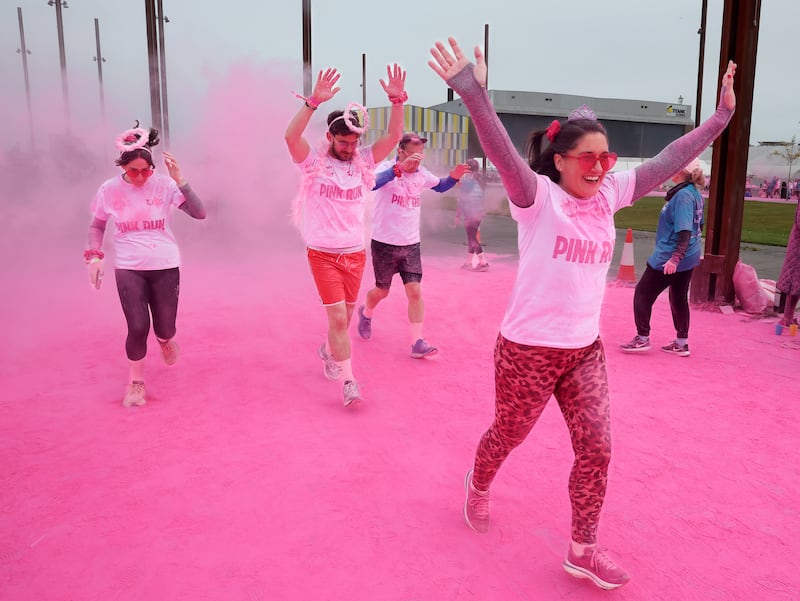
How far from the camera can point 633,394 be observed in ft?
16.7

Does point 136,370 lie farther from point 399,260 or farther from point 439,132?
point 439,132

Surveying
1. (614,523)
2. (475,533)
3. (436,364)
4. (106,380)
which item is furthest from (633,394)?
(106,380)

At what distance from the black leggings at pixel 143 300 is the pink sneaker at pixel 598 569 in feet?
11.2

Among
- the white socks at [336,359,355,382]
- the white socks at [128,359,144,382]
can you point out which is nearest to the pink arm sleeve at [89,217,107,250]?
the white socks at [128,359,144,382]

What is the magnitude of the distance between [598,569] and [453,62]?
2.06 meters

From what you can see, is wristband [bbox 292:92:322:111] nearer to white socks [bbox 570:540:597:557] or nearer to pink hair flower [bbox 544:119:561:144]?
pink hair flower [bbox 544:119:561:144]

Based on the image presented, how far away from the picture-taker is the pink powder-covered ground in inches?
109

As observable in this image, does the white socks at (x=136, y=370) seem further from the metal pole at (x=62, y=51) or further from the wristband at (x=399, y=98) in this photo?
the metal pole at (x=62, y=51)

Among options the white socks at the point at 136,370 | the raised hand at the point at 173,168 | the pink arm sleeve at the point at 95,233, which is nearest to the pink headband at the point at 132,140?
the raised hand at the point at 173,168

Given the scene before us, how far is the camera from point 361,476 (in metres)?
3.69

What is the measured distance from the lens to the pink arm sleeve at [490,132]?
7.61 feet

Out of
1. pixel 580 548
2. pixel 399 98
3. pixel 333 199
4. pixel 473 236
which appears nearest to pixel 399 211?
pixel 333 199

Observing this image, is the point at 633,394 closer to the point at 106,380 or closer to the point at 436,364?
the point at 436,364

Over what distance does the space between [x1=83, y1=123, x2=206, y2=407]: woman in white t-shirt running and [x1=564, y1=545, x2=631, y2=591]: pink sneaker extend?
3.36 meters
